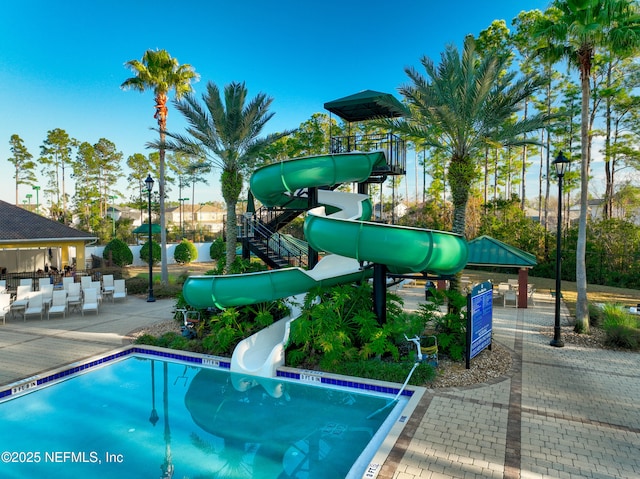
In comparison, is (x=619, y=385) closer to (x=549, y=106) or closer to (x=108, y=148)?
(x=549, y=106)

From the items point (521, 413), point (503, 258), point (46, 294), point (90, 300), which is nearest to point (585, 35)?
point (503, 258)

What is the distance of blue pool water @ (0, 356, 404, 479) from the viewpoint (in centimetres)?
574

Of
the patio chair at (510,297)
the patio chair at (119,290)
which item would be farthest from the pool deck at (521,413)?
the patio chair at (119,290)

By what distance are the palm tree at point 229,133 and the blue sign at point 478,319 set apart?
28.5 ft

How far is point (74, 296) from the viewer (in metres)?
15.8

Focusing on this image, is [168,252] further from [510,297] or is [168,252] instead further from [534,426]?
[534,426]

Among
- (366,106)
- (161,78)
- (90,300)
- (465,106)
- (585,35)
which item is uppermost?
(161,78)

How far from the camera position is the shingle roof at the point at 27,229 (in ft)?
62.4

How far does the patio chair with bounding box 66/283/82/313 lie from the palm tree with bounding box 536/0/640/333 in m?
18.2

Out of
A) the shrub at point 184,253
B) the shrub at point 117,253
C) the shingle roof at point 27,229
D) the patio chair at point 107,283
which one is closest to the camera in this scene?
the patio chair at point 107,283

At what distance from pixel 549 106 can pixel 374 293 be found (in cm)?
2440

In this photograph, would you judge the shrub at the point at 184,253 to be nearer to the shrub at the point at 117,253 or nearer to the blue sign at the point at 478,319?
the shrub at the point at 117,253

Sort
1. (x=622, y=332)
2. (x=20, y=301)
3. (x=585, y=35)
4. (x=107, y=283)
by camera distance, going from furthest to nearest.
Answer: (x=107, y=283) < (x=20, y=301) < (x=585, y=35) < (x=622, y=332)

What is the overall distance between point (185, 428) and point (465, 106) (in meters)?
10.8
